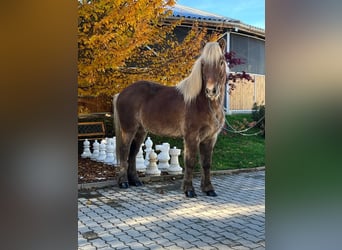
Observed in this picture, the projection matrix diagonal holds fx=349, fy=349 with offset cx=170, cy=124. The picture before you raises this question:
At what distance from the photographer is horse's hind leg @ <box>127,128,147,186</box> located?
5.63 metres

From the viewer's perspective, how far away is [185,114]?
194 inches

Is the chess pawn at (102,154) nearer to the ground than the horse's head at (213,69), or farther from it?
nearer to the ground

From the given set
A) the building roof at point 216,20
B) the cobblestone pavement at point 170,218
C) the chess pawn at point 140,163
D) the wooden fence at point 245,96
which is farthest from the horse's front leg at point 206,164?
the wooden fence at point 245,96

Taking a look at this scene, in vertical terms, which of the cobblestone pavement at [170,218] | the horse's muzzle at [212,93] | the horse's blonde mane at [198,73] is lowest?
the cobblestone pavement at [170,218]

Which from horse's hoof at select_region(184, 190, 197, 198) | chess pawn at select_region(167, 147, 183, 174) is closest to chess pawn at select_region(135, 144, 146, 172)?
chess pawn at select_region(167, 147, 183, 174)

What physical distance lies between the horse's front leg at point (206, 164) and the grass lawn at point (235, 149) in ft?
5.84

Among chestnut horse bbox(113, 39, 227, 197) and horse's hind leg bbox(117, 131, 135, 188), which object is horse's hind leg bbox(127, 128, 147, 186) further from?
horse's hind leg bbox(117, 131, 135, 188)

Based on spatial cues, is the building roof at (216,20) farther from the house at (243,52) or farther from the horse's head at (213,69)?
the horse's head at (213,69)

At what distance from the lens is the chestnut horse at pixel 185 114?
4.60 m

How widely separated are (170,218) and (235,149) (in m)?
5.06
